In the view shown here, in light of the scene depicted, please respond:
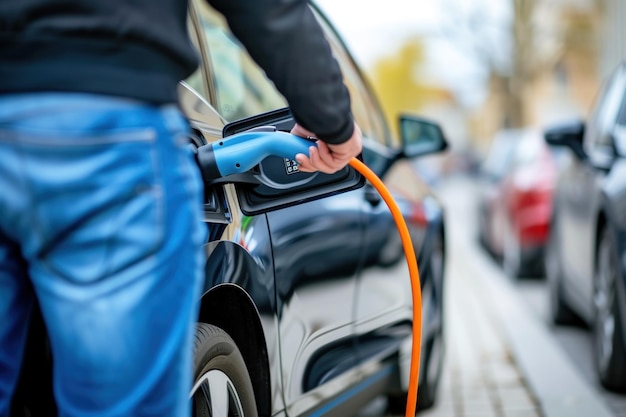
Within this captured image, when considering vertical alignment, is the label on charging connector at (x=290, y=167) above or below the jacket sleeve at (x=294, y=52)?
below

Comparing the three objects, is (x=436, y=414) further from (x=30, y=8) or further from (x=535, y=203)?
(x=535, y=203)

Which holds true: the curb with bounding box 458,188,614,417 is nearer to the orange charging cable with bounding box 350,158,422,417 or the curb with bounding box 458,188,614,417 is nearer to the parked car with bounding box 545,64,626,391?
the parked car with bounding box 545,64,626,391

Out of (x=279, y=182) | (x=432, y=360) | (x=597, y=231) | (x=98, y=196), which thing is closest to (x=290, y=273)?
(x=279, y=182)

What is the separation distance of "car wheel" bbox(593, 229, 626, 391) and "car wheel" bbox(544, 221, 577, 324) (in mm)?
1683

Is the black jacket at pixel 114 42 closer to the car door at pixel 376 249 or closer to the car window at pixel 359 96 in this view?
the car door at pixel 376 249

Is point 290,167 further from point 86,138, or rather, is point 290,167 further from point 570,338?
point 570,338

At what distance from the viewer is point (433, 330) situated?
521 centimetres

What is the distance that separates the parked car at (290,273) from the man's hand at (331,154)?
0.53 m

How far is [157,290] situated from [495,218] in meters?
12.3

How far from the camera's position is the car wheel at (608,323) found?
544 cm

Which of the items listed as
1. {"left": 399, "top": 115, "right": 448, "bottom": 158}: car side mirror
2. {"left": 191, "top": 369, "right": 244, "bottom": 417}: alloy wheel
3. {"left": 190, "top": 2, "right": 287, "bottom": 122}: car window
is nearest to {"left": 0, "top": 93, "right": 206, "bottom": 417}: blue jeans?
{"left": 191, "top": 369, "right": 244, "bottom": 417}: alloy wheel

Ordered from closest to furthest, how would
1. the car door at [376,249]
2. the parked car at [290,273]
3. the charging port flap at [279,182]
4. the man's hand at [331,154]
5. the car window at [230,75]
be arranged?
1. the man's hand at [331,154]
2. the parked car at [290,273]
3. the charging port flap at [279,182]
4. the car window at [230,75]
5. the car door at [376,249]

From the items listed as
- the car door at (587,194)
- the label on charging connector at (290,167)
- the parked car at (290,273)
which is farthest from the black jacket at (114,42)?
the car door at (587,194)

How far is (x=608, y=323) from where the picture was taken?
559 centimetres
